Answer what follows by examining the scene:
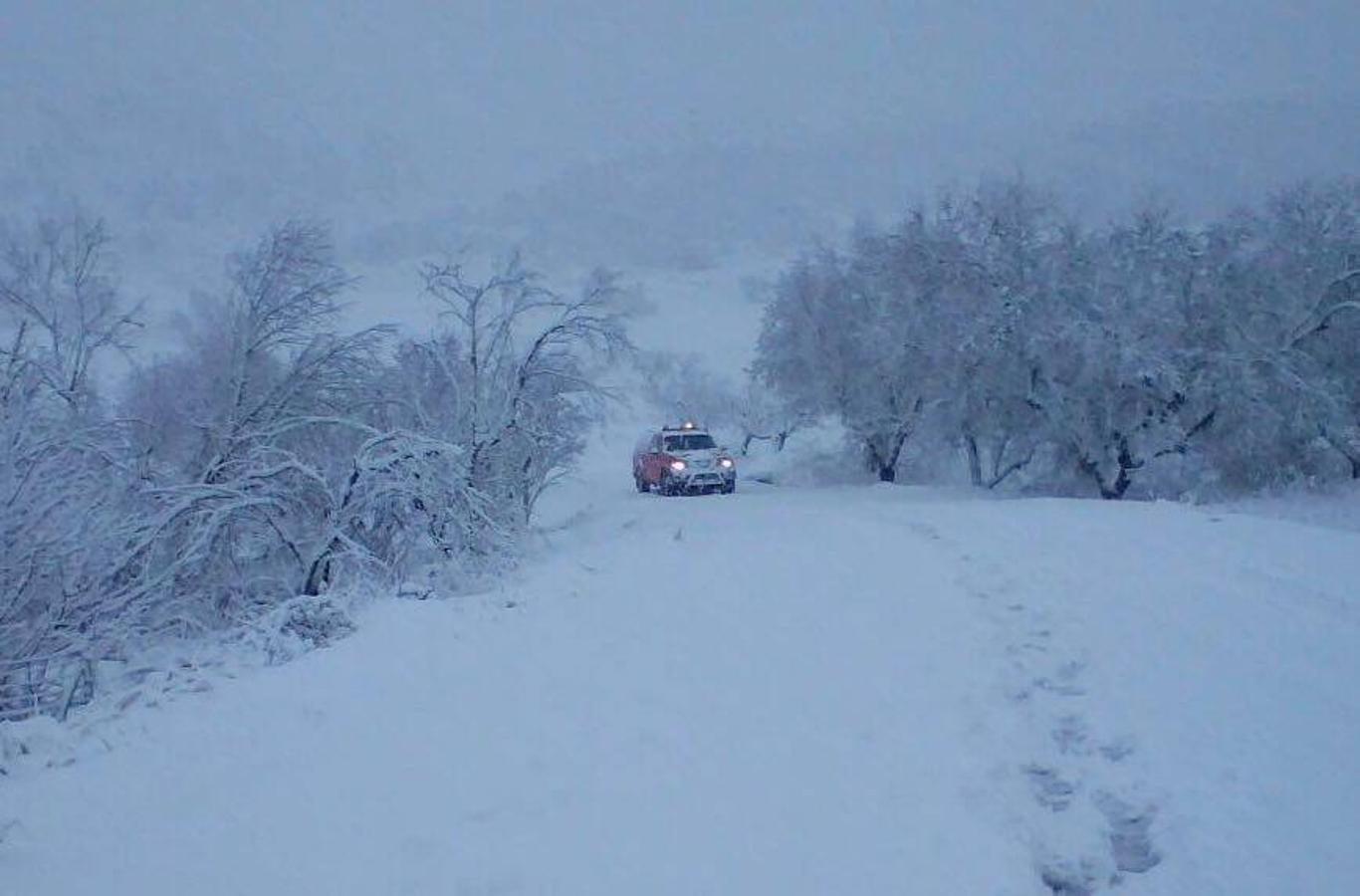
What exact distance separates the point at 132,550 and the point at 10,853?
647 centimetres

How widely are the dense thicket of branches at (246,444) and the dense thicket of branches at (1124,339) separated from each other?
985 cm

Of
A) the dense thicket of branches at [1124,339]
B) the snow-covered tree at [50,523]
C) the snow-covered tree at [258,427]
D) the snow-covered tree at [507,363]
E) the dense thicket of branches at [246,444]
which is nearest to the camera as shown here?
the snow-covered tree at [50,523]

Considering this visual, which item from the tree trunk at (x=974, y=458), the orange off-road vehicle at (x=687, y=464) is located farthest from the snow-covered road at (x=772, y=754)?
the orange off-road vehicle at (x=687, y=464)

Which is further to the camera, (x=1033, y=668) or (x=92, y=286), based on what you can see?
(x=92, y=286)

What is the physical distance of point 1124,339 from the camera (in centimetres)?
2314

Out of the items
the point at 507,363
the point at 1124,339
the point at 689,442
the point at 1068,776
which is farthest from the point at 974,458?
the point at 1068,776

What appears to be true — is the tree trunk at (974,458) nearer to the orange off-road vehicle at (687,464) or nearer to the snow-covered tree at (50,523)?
the orange off-road vehicle at (687,464)

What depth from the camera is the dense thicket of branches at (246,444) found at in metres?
9.88

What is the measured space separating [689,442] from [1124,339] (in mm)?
12118

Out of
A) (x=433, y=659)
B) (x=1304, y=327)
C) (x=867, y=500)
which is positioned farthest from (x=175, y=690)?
(x=1304, y=327)

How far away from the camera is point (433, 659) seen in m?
8.08

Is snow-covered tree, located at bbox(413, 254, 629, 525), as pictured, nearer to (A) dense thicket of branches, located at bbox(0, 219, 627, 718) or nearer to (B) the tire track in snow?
(A) dense thicket of branches, located at bbox(0, 219, 627, 718)

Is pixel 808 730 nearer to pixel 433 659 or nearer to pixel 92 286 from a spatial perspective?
pixel 433 659

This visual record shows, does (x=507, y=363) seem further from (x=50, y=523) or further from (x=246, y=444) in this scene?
(x=50, y=523)
